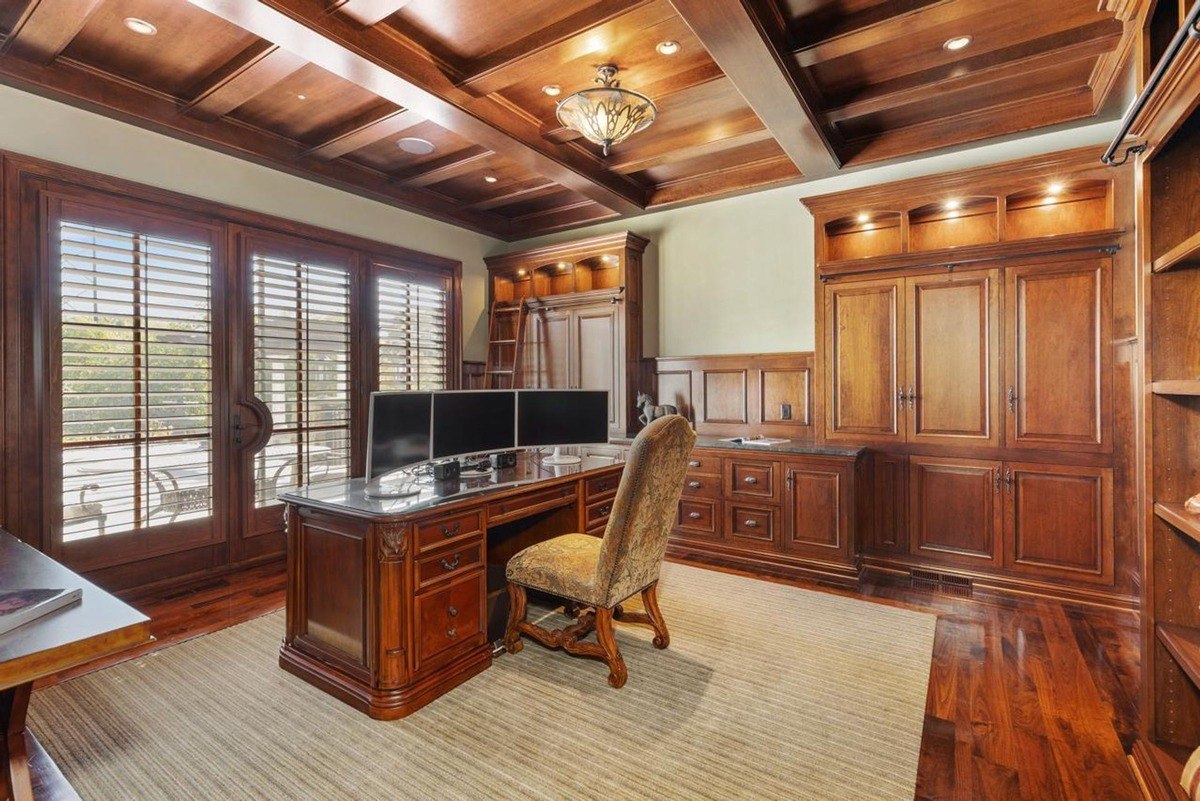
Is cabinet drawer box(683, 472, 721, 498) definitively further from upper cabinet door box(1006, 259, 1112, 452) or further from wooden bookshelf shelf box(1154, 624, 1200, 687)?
wooden bookshelf shelf box(1154, 624, 1200, 687)

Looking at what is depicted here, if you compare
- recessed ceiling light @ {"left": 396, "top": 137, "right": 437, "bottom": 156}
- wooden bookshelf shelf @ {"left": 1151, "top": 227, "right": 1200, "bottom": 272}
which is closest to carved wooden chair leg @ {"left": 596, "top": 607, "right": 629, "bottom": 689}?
wooden bookshelf shelf @ {"left": 1151, "top": 227, "right": 1200, "bottom": 272}

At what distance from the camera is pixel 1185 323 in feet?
5.41

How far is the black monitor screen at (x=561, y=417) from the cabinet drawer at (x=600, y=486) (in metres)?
0.29

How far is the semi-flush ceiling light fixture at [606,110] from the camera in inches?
108

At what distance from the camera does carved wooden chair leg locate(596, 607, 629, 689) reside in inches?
91.6

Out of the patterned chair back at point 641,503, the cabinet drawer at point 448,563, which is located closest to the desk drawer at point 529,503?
the cabinet drawer at point 448,563

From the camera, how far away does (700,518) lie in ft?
13.8

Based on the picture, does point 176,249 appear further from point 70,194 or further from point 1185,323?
point 1185,323

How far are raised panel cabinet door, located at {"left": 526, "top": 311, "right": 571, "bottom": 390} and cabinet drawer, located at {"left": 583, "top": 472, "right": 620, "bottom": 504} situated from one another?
1922mm

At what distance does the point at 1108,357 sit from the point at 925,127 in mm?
1783

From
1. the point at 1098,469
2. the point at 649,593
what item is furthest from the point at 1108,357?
the point at 649,593

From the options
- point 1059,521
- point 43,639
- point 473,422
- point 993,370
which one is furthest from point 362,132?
point 1059,521

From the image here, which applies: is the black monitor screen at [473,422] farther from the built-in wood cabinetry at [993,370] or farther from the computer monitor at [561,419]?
the built-in wood cabinetry at [993,370]

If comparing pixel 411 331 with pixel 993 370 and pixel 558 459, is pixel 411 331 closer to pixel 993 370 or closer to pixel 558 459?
pixel 558 459
